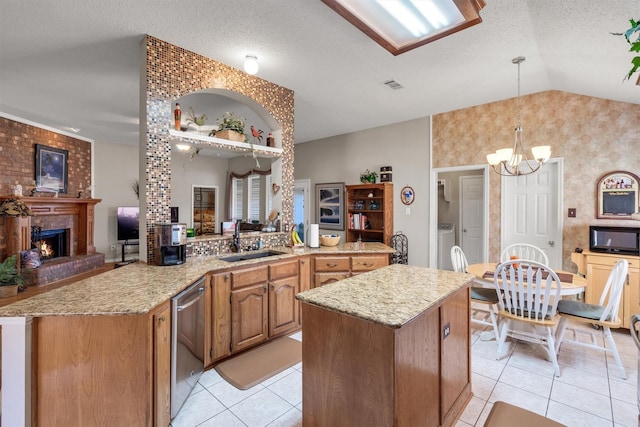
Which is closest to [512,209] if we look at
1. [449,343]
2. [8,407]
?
[449,343]

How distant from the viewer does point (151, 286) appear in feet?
6.18

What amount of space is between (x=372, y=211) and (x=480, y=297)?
104 inches

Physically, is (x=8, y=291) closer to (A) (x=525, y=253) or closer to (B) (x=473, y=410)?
(B) (x=473, y=410)

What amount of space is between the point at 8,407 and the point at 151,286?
0.80 metres

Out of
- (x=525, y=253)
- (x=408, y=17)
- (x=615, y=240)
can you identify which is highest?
(x=408, y=17)

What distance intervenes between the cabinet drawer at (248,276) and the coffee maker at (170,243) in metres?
0.48

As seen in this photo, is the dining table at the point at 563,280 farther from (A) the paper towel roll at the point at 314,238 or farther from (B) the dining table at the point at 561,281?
(A) the paper towel roll at the point at 314,238

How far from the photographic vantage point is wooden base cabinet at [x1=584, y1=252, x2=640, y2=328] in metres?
3.00

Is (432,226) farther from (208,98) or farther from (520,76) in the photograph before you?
(208,98)

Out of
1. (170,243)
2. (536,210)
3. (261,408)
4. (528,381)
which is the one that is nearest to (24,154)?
(170,243)

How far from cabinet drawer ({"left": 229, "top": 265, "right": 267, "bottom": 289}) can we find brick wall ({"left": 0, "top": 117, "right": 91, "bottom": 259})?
14.7ft

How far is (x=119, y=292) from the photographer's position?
5.75 feet

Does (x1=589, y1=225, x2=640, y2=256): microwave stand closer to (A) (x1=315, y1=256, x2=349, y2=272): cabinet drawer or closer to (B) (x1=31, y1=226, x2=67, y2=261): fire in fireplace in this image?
(A) (x1=315, y1=256, x2=349, y2=272): cabinet drawer

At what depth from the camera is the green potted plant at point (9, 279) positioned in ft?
12.9
